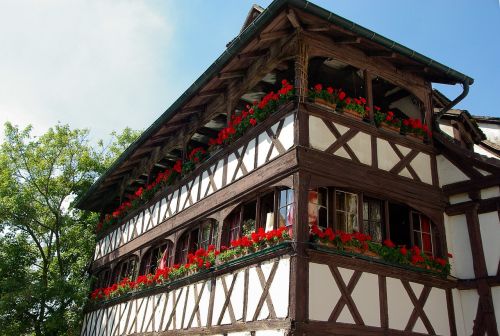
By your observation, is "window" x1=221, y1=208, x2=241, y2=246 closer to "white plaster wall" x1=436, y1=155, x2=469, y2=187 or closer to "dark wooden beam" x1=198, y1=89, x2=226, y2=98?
"dark wooden beam" x1=198, y1=89, x2=226, y2=98

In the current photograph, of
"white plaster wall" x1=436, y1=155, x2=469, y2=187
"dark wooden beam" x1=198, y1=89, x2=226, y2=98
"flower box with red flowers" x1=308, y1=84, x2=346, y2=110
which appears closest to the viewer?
"flower box with red flowers" x1=308, y1=84, x2=346, y2=110

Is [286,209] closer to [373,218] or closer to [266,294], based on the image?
[266,294]

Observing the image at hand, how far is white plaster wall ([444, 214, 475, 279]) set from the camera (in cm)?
1031

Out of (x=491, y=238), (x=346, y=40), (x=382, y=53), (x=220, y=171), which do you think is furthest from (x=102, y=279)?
(x=491, y=238)

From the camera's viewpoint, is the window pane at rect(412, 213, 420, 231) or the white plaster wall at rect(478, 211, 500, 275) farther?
the window pane at rect(412, 213, 420, 231)

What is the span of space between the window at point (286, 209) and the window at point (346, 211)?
0.95 m

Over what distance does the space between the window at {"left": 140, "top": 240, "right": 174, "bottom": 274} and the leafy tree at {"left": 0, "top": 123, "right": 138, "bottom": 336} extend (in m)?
4.48

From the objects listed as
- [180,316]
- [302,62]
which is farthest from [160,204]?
[302,62]

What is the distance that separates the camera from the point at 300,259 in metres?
8.30

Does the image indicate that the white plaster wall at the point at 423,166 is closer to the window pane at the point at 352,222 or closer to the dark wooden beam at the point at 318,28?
the window pane at the point at 352,222

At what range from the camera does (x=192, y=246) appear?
511 inches

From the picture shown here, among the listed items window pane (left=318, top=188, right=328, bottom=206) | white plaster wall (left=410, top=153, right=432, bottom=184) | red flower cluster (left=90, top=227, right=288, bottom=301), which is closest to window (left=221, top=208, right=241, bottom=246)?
red flower cluster (left=90, top=227, right=288, bottom=301)

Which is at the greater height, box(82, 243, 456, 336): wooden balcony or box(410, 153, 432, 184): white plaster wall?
box(410, 153, 432, 184): white plaster wall

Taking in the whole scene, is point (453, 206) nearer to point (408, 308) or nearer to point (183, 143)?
point (408, 308)
